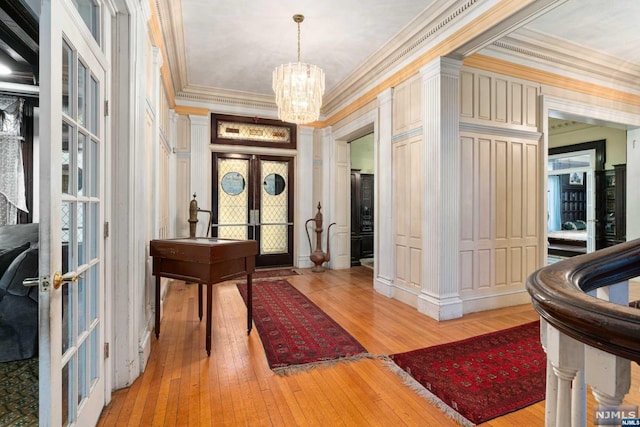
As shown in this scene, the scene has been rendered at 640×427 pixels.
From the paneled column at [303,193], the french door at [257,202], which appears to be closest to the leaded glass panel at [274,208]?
the french door at [257,202]

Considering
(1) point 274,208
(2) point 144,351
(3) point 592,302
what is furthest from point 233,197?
(3) point 592,302

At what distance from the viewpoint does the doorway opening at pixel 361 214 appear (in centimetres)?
660

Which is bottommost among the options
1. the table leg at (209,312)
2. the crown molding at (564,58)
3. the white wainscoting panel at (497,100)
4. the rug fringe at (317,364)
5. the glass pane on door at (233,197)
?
the rug fringe at (317,364)

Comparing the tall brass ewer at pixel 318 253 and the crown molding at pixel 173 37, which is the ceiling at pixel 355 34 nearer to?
the crown molding at pixel 173 37

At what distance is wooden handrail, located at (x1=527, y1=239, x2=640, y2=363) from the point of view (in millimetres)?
537

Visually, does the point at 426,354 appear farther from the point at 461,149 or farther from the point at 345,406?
the point at 461,149

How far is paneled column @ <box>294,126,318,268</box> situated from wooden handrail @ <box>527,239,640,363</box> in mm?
5367

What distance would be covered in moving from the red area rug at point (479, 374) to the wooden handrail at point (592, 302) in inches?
51.0

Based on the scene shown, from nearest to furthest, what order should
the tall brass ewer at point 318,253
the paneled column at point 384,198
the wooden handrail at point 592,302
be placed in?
the wooden handrail at point 592,302 → the paneled column at point 384,198 → the tall brass ewer at point 318,253

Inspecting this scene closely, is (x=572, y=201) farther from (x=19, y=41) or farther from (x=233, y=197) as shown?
(x=19, y=41)

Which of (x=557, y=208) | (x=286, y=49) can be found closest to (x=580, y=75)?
(x=286, y=49)

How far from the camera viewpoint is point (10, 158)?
162 inches

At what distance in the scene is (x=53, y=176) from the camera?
1178mm

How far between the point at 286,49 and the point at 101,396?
13.1 ft
